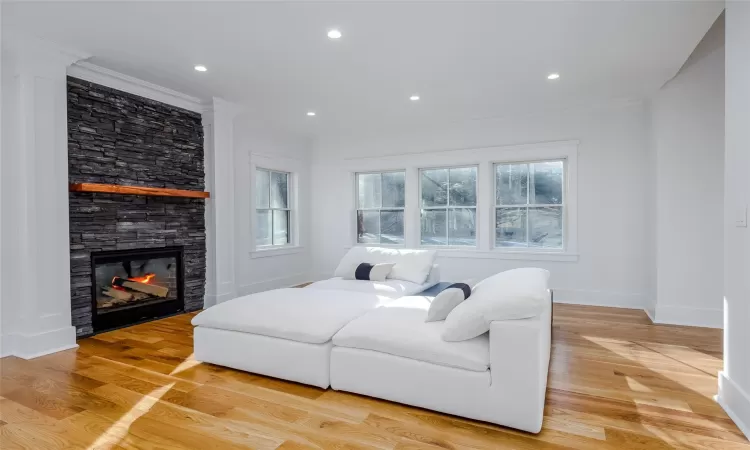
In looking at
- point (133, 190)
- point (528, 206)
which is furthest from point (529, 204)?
point (133, 190)

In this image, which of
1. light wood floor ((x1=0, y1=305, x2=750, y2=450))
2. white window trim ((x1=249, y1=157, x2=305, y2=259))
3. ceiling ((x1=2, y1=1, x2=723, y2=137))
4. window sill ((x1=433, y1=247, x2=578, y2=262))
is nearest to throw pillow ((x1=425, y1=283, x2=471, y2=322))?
light wood floor ((x1=0, y1=305, x2=750, y2=450))

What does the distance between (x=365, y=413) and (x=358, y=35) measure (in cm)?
266

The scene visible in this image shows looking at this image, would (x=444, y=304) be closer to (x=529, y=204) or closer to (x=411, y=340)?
(x=411, y=340)

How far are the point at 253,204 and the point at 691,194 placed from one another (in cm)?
524

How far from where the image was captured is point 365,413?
229 centimetres

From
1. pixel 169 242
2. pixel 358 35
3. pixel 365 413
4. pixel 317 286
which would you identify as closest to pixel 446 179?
pixel 317 286

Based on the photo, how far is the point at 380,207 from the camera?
660 centimetres

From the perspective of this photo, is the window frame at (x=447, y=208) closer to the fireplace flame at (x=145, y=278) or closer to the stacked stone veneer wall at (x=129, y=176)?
the stacked stone veneer wall at (x=129, y=176)

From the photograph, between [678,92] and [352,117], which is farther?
[352,117]

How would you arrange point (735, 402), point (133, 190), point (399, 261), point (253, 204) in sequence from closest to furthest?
point (735, 402), point (133, 190), point (399, 261), point (253, 204)

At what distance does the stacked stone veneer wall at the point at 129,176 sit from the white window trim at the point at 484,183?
8.33 ft

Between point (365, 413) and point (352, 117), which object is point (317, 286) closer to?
point (365, 413)

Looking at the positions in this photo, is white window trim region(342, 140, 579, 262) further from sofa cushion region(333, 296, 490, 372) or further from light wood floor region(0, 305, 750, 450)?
sofa cushion region(333, 296, 490, 372)

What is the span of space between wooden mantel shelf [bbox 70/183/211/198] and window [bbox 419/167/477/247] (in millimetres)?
3138
